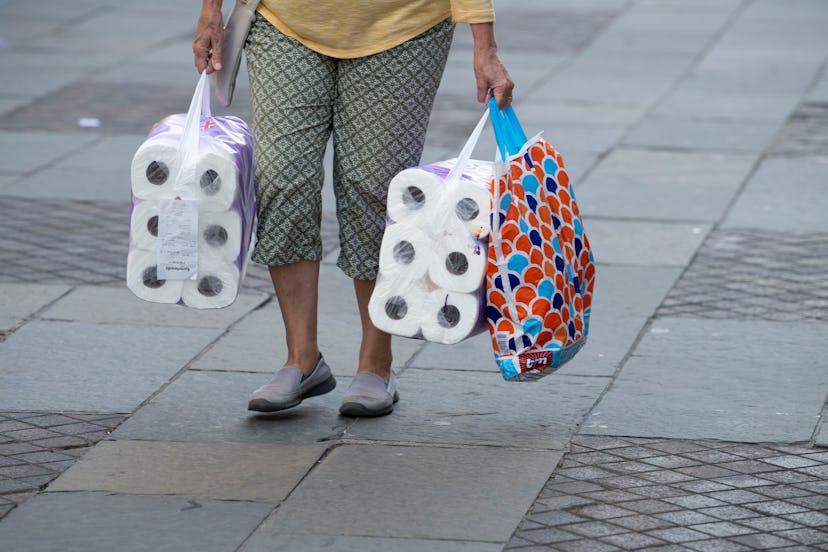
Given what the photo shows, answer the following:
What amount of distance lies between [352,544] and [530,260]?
3.08ft

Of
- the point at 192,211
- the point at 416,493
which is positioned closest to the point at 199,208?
the point at 192,211

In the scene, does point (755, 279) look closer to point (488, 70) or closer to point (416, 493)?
point (488, 70)

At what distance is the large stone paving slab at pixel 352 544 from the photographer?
349 cm

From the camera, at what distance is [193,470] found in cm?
400

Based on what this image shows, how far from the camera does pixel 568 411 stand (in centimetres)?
451

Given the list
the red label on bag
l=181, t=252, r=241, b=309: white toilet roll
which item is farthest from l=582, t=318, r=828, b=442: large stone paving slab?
l=181, t=252, r=241, b=309: white toilet roll

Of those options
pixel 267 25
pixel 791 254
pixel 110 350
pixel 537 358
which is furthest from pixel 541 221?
pixel 791 254

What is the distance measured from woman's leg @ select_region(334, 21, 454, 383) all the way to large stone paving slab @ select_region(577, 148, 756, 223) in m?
2.86

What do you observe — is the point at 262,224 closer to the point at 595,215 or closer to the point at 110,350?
the point at 110,350

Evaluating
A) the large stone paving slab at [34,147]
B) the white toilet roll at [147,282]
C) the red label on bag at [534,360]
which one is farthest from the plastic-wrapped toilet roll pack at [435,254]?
the large stone paving slab at [34,147]

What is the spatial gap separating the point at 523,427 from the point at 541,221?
0.66 meters

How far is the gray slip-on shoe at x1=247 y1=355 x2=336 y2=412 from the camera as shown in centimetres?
437

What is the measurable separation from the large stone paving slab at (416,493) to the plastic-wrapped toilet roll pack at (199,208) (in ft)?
1.99

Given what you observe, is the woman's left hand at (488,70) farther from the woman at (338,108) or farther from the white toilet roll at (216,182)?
the white toilet roll at (216,182)
